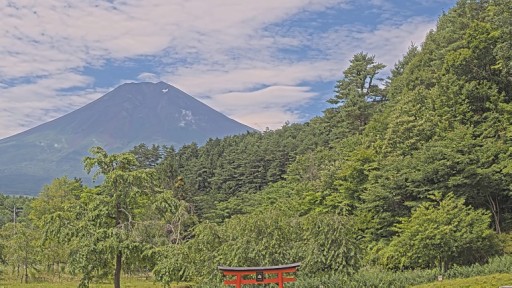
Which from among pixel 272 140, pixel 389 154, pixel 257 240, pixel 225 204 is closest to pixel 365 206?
pixel 389 154

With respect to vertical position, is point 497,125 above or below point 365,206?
above

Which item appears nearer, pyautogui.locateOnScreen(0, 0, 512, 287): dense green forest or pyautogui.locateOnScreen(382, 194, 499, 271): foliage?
pyautogui.locateOnScreen(0, 0, 512, 287): dense green forest

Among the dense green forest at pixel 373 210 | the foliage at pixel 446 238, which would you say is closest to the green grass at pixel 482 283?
the dense green forest at pixel 373 210

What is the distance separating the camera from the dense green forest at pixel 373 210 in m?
15.4

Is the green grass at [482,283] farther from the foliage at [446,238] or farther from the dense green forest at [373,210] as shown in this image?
the foliage at [446,238]

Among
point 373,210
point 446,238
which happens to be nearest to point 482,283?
point 446,238

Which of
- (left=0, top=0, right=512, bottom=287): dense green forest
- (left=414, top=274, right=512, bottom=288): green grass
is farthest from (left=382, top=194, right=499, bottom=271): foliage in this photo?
(left=414, top=274, right=512, bottom=288): green grass

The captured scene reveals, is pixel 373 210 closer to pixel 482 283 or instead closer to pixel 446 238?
pixel 446 238

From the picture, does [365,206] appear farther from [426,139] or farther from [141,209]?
[141,209]

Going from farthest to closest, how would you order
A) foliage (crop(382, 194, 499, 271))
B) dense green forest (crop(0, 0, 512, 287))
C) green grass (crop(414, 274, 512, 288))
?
1. foliage (crop(382, 194, 499, 271))
2. dense green forest (crop(0, 0, 512, 287))
3. green grass (crop(414, 274, 512, 288))

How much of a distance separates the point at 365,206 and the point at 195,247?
31.7 ft

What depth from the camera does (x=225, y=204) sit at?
42.5m

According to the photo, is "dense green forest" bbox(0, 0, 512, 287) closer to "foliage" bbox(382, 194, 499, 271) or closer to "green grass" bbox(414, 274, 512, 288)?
"foliage" bbox(382, 194, 499, 271)

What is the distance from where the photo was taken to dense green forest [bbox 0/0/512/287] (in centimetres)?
1545
